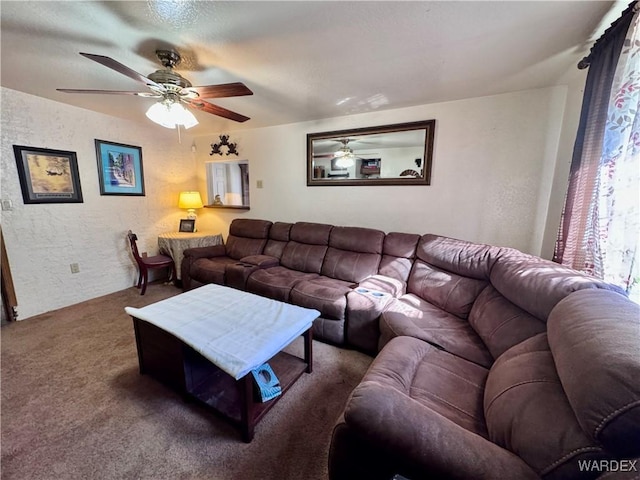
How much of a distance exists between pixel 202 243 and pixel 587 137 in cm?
419

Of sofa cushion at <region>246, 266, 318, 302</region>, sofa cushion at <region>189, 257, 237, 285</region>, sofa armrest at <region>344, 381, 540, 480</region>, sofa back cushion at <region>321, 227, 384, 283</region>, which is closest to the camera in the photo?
sofa armrest at <region>344, 381, 540, 480</region>

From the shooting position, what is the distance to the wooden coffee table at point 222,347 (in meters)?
1.36

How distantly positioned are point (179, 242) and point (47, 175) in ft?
4.87

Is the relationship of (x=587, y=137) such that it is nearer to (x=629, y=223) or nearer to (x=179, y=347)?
(x=629, y=223)

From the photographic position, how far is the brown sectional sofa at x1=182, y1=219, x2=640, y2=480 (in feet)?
2.20

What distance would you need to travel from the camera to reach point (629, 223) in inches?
47.3

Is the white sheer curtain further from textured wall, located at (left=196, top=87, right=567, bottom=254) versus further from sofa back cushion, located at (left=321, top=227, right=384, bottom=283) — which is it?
sofa back cushion, located at (left=321, top=227, right=384, bottom=283)

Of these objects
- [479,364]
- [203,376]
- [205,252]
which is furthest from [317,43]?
[205,252]

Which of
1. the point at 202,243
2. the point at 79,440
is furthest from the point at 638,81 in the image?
the point at 202,243

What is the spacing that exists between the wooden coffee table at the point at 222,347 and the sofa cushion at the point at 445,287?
1.08 meters

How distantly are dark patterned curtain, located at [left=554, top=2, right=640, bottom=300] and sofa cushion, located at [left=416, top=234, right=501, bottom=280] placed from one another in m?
0.47

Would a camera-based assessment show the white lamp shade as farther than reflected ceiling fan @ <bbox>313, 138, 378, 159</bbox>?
Yes

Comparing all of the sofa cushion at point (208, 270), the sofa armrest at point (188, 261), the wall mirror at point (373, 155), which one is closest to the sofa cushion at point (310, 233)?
the wall mirror at point (373, 155)

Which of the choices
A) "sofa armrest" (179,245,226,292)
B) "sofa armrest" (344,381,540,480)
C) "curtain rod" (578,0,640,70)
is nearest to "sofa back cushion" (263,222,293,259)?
"sofa armrest" (179,245,226,292)
